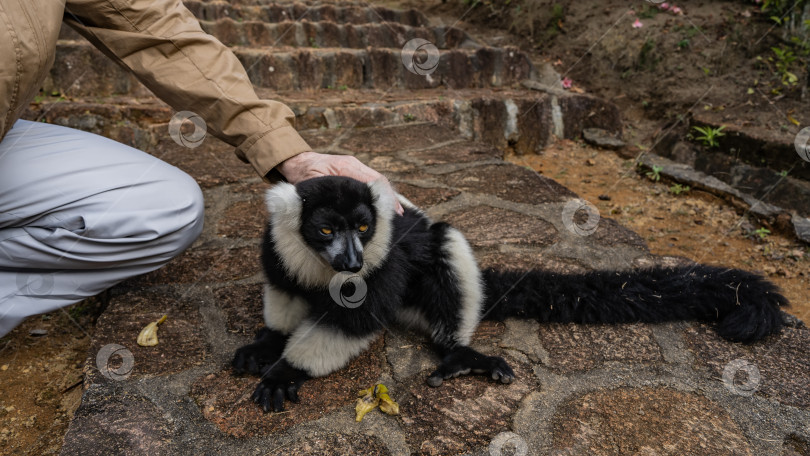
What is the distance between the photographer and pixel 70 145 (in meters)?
2.49

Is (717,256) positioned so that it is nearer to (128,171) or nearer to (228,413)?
(228,413)

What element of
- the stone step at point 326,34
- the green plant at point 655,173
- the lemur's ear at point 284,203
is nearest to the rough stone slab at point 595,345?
the lemur's ear at point 284,203

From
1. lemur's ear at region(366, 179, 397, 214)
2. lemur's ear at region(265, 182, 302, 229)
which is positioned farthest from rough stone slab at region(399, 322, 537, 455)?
lemur's ear at region(265, 182, 302, 229)

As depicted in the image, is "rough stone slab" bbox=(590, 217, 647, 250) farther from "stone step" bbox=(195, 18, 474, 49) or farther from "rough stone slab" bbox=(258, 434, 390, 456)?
"stone step" bbox=(195, 18, 474, 49)

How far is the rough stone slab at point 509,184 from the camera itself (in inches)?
147

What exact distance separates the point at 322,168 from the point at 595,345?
4.65 feet

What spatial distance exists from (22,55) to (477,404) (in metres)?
2.10

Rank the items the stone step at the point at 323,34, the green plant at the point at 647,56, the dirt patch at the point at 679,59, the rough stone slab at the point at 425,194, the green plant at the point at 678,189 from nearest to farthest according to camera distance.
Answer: the rough stone slab at the point at 425,194, the green plant at the point at 678,189, the dirt patch at the point at 679,59, the stone step at the point at 323,34, the green plant at the point at 647,56

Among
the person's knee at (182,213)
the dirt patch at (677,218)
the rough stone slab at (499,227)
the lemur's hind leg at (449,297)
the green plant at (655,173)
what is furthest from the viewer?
the green plant at (655,173)

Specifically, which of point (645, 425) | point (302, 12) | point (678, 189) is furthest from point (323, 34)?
point (645, 425)

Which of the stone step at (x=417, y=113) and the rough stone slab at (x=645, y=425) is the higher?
the rough stone slab at (x=645, y=425)

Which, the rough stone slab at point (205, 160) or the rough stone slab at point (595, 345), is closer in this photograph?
the rough stone slab at point (595, 345)

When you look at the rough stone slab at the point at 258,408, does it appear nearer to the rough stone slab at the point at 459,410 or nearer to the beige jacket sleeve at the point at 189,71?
the rough stone slab at the point at 459,410

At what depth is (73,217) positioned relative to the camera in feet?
7.71
